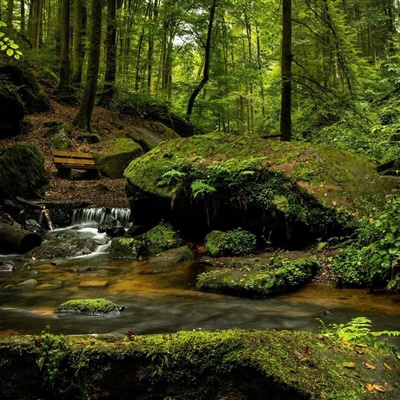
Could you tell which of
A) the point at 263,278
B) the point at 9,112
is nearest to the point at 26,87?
the point at 9,112

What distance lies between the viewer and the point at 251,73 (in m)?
22.5

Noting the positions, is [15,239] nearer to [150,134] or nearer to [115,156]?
[115,156]

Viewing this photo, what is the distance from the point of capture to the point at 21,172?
481 inches

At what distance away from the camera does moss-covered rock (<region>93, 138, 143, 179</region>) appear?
16.4 m

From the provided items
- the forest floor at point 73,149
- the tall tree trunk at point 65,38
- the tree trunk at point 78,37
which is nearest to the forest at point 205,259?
the forest floor at point 73,149

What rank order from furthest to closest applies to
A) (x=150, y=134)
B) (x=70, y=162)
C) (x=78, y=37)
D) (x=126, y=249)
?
(x=150, y=134)
(x=78, y=37)
(x=70, y=162)
(x=126, y=249)

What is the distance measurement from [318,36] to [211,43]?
13.9 meters

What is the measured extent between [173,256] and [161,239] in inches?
46.7

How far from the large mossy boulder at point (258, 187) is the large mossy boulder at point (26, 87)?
10.7 metres

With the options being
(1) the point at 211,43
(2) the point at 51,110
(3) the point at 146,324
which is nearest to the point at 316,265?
(3) the point at 146,324

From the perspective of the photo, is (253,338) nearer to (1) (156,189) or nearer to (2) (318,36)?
(1) (156,189)

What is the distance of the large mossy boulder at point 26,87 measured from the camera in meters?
17.2

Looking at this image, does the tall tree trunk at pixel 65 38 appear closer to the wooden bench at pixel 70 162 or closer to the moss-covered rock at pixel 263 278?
the wooden bench at pixel 70 162

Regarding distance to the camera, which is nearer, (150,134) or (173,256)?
(173,256)
